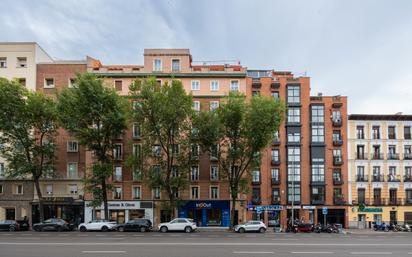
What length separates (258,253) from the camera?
60.3 ft

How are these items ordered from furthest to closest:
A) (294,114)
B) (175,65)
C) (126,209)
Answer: (294,114) → (175,65) → (126,209)

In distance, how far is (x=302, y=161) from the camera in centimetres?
5088

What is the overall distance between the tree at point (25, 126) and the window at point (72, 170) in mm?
4199

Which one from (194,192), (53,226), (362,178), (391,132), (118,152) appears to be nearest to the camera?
(53,226)

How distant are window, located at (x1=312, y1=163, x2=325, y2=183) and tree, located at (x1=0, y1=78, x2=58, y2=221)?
3323 centimetres

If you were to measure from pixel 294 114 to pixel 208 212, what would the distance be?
1767cm

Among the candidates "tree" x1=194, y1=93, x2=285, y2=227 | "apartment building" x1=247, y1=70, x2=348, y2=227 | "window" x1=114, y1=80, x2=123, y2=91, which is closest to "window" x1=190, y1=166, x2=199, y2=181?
"tree" x1=194, y1=93, x2=285, y2=227

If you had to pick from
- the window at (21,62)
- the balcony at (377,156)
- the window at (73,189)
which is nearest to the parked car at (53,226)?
the window at (73,189)

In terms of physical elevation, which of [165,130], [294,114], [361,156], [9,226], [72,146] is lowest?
[9,226]

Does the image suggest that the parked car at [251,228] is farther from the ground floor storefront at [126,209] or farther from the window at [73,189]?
the window at [73,189]

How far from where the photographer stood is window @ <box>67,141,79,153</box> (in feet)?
163

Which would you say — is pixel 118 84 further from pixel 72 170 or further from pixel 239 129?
pixel 239 129

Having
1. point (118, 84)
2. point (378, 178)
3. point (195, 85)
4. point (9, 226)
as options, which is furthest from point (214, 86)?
point (9, 226)

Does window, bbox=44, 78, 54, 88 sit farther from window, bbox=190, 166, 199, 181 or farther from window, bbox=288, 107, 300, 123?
window, bbox=288, 107, 300, 123
